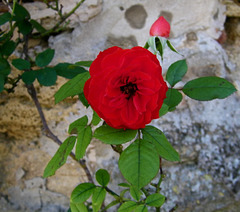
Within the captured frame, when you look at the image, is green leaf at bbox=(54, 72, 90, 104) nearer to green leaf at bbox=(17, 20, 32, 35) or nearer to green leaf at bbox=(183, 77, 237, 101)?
green leaf at bbox=(183, 77, 237, 101)

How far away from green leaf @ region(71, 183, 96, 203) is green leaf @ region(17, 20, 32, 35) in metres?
0.53

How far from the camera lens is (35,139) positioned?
1.05 m

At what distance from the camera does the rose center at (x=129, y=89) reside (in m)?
0.45

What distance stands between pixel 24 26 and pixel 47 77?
236mm

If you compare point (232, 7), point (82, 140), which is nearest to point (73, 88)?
point (82, 140)

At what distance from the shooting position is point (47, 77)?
726 mm

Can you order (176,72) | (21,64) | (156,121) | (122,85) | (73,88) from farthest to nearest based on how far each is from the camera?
(156,121) → (21,64) → (176,72) → (73,88) → (122,85)

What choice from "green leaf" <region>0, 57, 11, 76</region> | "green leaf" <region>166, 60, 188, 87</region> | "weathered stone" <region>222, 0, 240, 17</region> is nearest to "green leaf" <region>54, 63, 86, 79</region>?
"green leaf" <region>0, 57, 11, 76</region>

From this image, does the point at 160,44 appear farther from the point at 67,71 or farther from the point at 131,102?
the point at 67,71

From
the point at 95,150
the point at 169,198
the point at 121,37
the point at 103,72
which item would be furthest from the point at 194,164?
the point at 103,72

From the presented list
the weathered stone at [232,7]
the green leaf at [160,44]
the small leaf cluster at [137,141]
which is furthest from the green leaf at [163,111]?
the weathered stone at [232,7]

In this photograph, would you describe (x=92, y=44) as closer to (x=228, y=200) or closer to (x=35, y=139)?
(x=35, y=139)

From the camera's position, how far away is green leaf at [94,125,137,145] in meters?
0.45

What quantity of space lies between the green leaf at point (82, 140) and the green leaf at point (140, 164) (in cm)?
12
